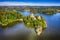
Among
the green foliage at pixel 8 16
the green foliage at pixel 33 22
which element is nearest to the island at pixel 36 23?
the green foliage at pixel 33 22

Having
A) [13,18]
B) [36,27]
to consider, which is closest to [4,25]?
[13,18]

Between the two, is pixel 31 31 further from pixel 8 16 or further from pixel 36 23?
pixel 8 16

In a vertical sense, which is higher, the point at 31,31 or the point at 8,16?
the point at 8,16

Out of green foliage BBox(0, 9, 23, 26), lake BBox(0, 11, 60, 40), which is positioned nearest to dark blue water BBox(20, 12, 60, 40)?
lake BBox(0, 11, 60, 40)

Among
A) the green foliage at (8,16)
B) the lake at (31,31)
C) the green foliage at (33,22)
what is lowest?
the lake at (31,31)

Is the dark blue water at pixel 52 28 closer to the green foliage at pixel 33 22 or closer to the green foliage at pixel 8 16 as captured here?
the green foliage at pixel 33 22

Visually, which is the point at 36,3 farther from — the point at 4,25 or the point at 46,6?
the point at 4,25

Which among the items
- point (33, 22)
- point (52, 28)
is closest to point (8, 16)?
point (33, 22)

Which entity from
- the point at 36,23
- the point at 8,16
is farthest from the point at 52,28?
the point at 8,16

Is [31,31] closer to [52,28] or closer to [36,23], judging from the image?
[36,23]
